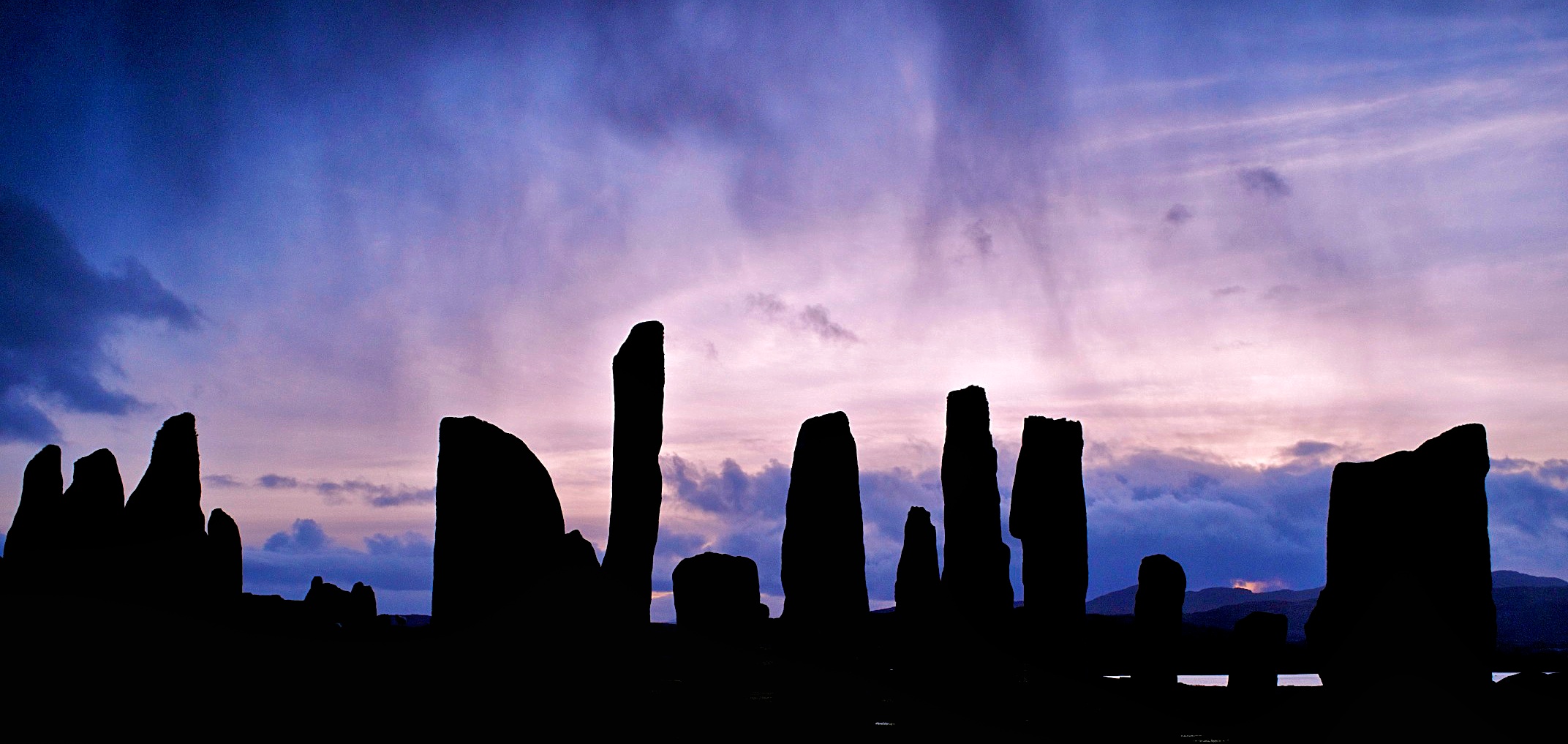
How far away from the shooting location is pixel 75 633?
11.5 m

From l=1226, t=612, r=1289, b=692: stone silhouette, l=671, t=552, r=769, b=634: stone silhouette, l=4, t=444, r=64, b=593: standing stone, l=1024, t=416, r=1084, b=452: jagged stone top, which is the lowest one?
l=1226, t=612, r=1289, b=692: stone silhouette

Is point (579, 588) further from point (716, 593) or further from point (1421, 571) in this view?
point (1421, 571)

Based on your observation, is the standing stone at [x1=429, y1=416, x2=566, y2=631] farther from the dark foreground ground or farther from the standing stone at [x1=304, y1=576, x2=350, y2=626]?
the standing stone at [x1=304, y1=576, x2=350, y2=626]

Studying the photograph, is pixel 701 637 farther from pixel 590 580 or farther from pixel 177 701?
pixel 177 701

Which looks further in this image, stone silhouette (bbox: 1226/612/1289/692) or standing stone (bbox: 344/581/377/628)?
standing stone (bbox: 344/581/377/628)

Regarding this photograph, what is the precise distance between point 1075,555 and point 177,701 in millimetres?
17950

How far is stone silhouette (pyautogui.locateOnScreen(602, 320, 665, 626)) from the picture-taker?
19.1 metres

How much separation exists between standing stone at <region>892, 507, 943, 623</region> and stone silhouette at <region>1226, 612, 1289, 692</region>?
6.46 meters

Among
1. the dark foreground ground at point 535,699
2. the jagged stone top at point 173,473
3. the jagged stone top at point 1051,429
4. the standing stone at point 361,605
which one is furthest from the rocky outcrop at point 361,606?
the jagged stone top at point 1051,429

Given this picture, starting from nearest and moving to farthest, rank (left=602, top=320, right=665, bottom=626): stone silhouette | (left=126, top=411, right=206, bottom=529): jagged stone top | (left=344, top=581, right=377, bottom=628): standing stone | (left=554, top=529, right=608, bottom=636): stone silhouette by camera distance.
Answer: (left=554, top=529, right=608, bottom=636): stone silhouette
(left=602, top=320, right=665, bottom=626): stone silhouette
(left=126, top=411, right=206, bottom=529): jagged stone top
(left=344, top=581, right=377, bottom=628): standing stone

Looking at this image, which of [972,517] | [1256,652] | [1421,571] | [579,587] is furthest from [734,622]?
[1421,571]

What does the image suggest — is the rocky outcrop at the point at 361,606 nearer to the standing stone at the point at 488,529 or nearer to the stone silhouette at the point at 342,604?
the stone silhouette at the point at 342,604

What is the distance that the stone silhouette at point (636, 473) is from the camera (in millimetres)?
19094

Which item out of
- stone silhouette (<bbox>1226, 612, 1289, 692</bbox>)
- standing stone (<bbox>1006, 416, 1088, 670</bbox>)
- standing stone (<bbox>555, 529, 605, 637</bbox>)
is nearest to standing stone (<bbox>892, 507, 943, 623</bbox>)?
standing stone (<bbox>1006, 416, 1088, 670</bbox>)
